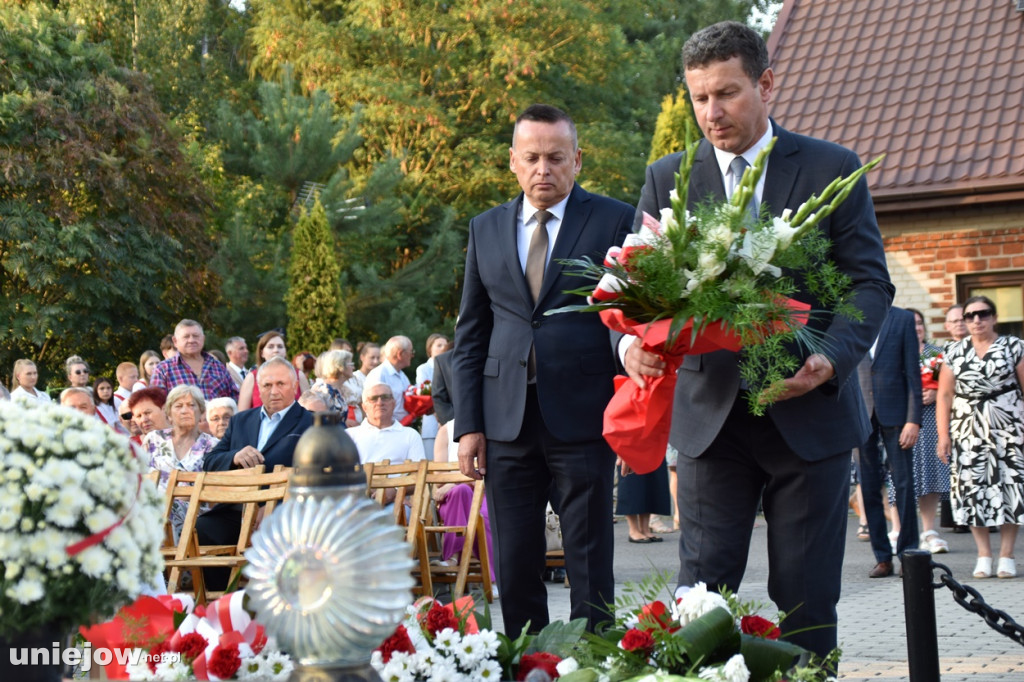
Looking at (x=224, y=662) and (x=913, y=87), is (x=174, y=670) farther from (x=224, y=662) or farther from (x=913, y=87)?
(x=913, y=87)

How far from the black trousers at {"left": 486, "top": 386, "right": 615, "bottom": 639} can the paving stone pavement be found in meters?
0.30

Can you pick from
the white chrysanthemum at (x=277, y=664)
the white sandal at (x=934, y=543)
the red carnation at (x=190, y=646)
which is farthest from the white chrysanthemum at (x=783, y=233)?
the white sandal at (x=934, y=543)

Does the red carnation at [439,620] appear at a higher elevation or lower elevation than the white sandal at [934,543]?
higher

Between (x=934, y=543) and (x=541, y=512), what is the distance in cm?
770

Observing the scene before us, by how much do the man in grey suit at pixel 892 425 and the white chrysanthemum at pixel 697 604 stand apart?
24.7 feet

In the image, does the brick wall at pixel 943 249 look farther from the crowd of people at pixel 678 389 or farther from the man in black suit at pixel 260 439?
the crowd of people at pixel 678 389

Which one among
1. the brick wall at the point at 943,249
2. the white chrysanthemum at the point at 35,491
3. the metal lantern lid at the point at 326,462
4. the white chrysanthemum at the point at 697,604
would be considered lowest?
the white chrysanthemum at the point at 697,604

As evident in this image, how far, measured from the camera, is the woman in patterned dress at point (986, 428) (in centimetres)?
1062

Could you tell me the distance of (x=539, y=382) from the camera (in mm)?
5062

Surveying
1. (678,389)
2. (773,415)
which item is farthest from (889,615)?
(773,415)

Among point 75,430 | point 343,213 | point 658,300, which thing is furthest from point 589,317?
point 343,213

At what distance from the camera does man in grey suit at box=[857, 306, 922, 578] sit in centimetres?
1039

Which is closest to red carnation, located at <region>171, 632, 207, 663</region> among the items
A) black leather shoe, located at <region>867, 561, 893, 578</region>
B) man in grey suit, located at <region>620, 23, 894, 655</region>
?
man in grey suit, located at <region>620, 23, 894, 655</region>

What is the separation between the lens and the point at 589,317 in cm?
522
